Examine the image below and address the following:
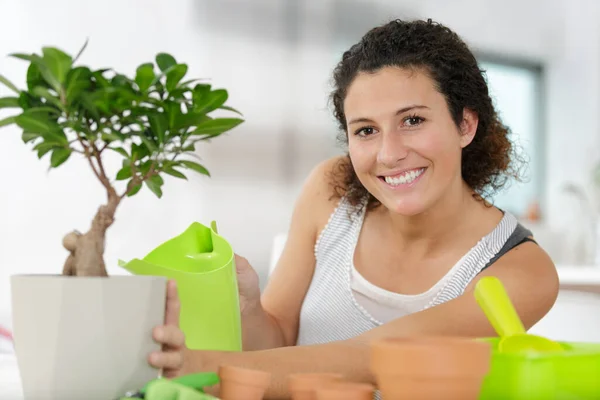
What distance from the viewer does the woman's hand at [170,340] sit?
672 mm

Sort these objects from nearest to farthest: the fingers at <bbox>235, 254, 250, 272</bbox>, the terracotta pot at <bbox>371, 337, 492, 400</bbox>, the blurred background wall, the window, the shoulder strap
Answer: the terracotta pot at <bbox>371, 337, 492, 400</bbox> < the fingers at <bbox>235, 254, 250, 272</bbox> < the shoulder strap < the blurred background wall < the window

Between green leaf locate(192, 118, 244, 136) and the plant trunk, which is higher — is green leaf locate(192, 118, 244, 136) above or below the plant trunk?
above

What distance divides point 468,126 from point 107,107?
100 cm

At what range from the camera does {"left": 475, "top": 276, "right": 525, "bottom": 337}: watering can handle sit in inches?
A: 27.7

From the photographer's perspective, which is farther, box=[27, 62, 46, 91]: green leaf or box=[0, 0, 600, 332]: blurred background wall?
box=[0, 0, 600, 332]: blurred background wall

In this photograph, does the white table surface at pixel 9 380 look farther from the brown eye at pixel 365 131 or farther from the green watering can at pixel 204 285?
the brown eye at pixel 365 131

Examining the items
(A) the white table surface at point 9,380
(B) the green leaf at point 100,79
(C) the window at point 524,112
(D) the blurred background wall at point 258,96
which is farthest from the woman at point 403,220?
(C) the window at point 524,112

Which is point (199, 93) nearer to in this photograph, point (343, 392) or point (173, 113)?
point (173, 113)

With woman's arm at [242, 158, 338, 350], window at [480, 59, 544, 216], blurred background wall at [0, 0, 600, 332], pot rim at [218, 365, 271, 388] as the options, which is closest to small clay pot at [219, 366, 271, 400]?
pot rim at [218, 365, 271, 388]

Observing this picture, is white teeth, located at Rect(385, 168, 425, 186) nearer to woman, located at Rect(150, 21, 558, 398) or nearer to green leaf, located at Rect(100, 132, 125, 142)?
woman, located at Rect(150, 21, 558, 398)

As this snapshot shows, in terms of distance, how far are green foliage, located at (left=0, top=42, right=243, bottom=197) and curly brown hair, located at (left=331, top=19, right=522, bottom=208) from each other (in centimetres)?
75

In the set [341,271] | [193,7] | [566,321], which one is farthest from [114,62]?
[566,321]

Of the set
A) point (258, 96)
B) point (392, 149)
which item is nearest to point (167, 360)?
point (392, 149)

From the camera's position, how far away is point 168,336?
2.24 feet
